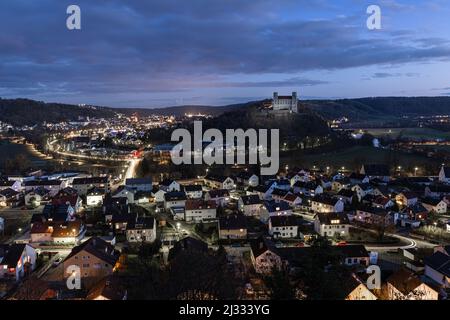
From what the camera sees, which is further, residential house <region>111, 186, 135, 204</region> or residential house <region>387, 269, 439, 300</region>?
residential house <region>111, 186, 135, 204</region>

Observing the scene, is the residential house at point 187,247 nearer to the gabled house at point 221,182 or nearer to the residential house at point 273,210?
the residential house at point 273,210

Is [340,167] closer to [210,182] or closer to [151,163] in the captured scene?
[210,182]

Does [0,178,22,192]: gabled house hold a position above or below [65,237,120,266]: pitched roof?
above

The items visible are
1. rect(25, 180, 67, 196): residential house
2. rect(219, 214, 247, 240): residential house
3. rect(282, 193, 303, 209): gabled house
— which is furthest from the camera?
rect(25, 180, 67, 196): residential house

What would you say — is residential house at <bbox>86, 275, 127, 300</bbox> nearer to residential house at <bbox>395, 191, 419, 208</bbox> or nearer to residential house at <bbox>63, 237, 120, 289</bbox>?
residential house at <bbox>63, 237, 120, 289</bbox>

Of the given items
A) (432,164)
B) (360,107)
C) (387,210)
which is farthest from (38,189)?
(360,107)

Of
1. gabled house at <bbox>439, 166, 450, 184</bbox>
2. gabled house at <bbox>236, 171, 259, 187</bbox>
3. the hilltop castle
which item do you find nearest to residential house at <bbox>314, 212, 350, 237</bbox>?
gabled house at <bbox>236, 171, 259, 187</bbox>
